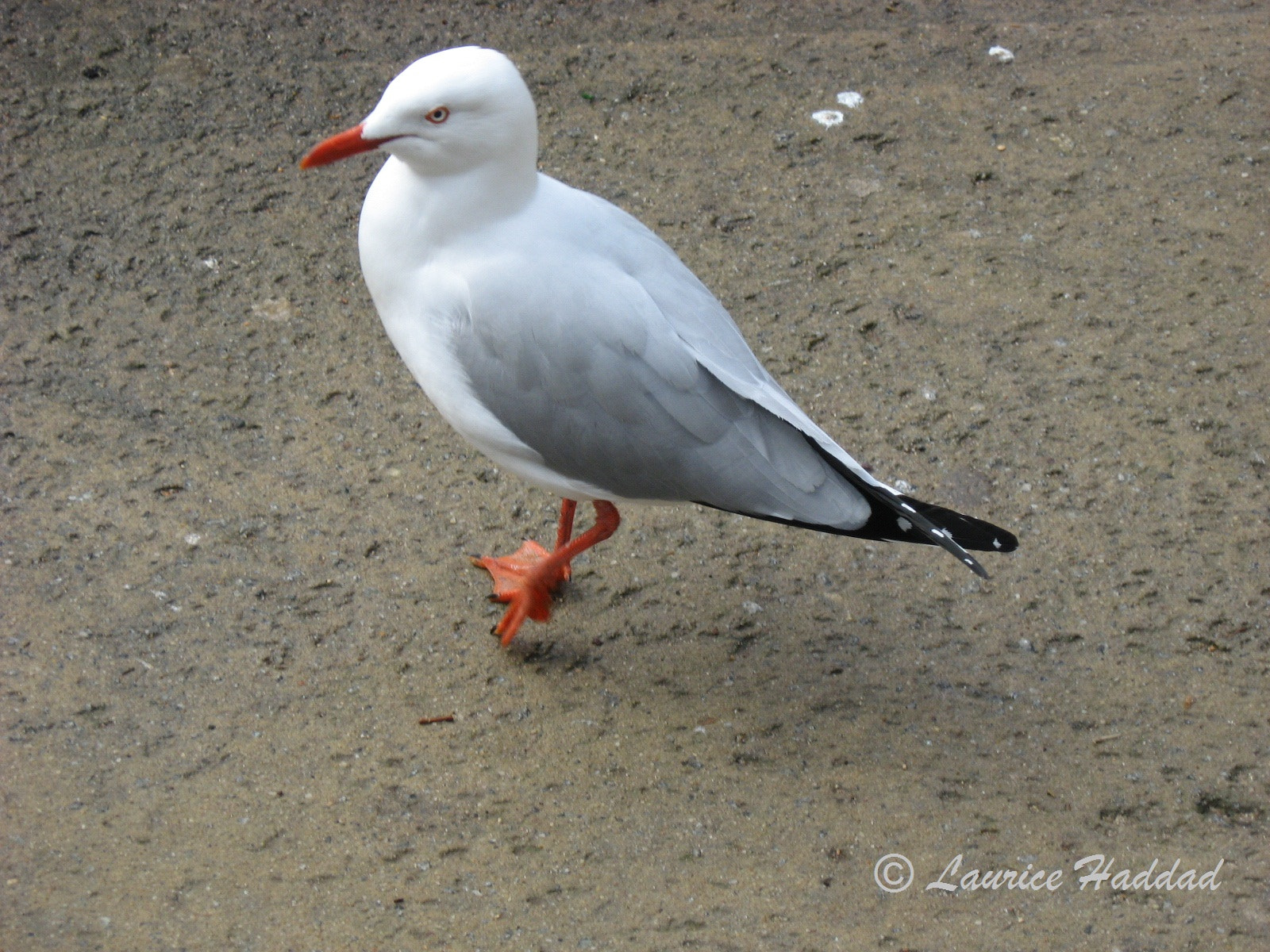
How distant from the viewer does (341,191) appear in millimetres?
3930

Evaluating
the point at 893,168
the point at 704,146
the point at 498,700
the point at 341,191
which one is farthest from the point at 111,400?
the point at 893,168

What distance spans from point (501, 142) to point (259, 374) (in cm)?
134

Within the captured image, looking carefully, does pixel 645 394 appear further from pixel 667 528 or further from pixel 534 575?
pixel 667 528

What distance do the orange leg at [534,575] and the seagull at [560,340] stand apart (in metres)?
0.18

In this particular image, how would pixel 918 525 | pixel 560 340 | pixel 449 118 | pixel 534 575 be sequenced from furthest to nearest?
pixel 534 575
pixel 918 525
pixel 560 340
pixel 449 118

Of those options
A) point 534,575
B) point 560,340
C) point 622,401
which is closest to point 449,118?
point 560,340

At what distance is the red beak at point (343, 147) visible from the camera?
92.8 inches

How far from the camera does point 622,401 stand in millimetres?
2510

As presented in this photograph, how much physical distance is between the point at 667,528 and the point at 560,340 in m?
0.90

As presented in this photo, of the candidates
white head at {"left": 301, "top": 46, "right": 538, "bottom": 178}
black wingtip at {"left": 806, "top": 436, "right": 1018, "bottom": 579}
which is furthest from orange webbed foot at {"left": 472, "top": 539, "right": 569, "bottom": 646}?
white head at {"left": 301, "top": 46, "right": 538, "bottom": 178}

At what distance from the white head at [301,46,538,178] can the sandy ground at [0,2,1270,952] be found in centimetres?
106

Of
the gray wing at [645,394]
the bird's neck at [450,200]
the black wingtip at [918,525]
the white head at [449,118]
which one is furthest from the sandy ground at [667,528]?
the white head at [449,118]

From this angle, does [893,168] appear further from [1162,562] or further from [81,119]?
[81,119]

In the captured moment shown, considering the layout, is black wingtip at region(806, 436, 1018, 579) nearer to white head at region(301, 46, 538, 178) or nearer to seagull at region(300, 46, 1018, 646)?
seagull at region(300, 46, 1018, 646)
